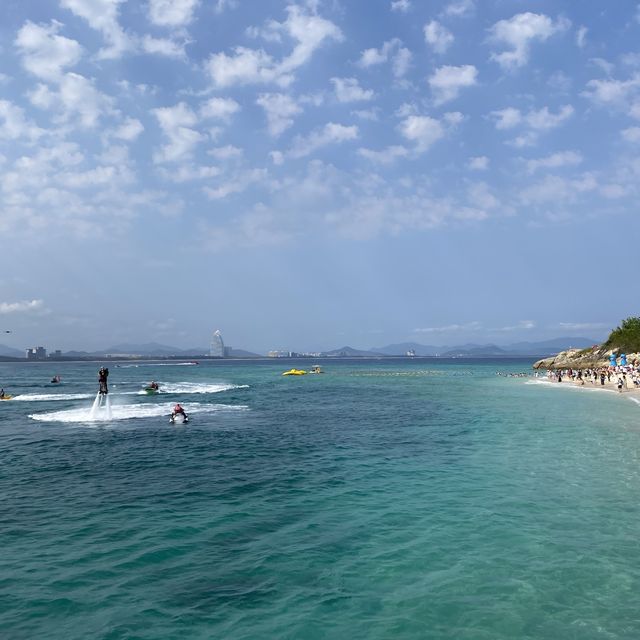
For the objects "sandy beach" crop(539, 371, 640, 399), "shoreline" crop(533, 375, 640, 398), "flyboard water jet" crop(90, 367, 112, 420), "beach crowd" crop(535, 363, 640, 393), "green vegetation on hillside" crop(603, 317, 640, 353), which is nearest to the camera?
"flyboard water jet" crop(90, 367, 112, 420)

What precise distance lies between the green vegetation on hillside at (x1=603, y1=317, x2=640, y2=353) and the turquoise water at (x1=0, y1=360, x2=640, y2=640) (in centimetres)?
9891

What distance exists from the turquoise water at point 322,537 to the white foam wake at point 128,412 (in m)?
11.3

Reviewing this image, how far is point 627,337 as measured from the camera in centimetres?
12212

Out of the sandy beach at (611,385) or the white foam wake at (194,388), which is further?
the white foam wake at (194,388)

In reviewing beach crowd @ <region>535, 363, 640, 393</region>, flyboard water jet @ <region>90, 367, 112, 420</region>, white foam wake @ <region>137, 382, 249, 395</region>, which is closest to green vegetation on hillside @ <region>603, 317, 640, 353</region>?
beach crowd @ <region>535, 363, 640, 393</region>

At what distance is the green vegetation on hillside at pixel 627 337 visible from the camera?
117m

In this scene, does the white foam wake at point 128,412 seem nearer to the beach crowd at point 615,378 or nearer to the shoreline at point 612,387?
the shoreline at point 612,387

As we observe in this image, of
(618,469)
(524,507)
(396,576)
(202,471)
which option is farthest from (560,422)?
(396,576)

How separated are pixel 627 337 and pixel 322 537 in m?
130

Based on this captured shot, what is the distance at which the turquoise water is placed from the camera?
10492 millimetres

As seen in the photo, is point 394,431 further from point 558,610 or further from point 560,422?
point 558,610

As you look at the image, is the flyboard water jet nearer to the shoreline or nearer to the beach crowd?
the shoreline

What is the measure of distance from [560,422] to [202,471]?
1129 inches

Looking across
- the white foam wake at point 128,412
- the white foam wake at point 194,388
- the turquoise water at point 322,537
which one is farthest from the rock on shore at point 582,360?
the turquoise water at point 322,537
